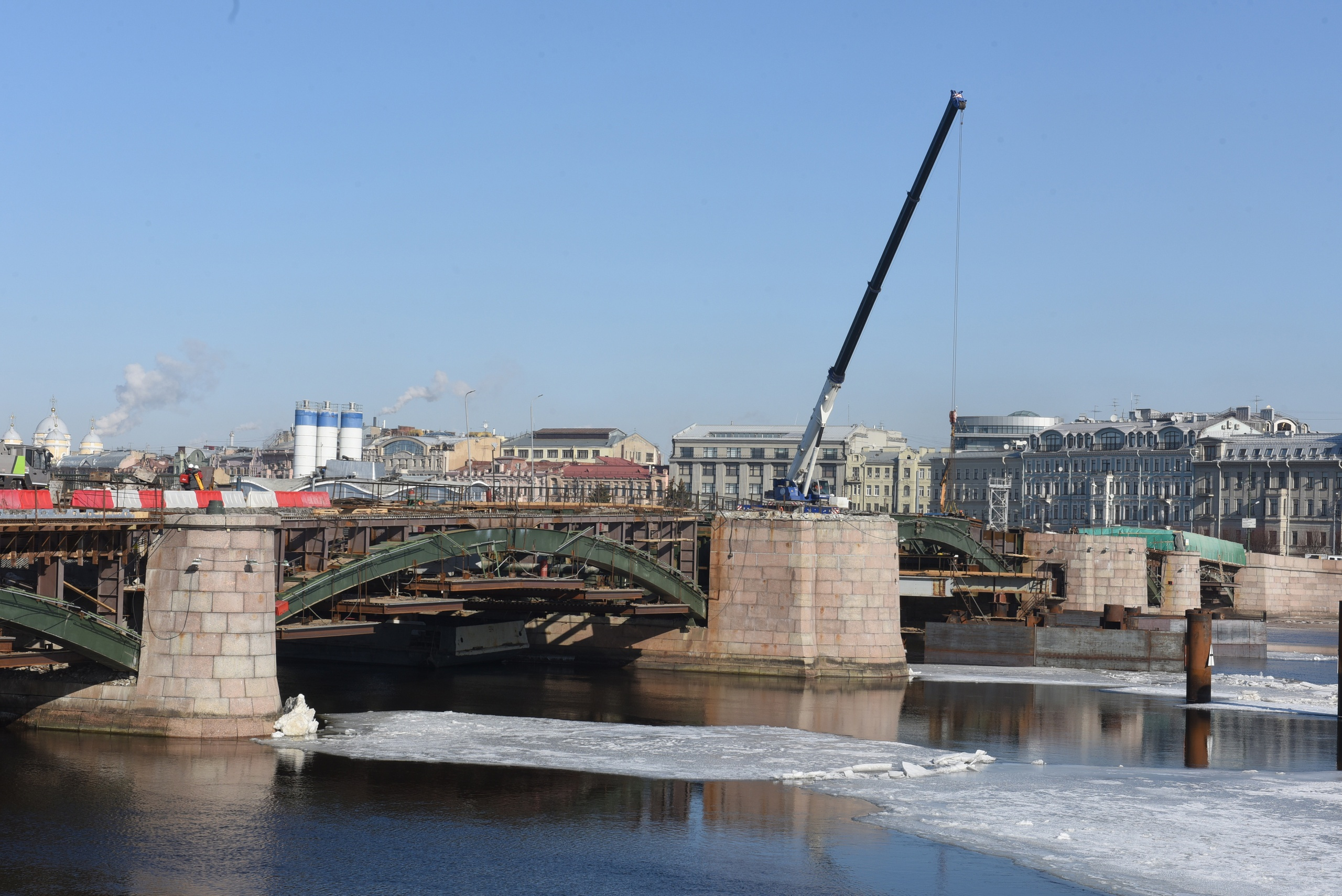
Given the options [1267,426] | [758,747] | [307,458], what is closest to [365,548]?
[758,747]

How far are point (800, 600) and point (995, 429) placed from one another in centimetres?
12733

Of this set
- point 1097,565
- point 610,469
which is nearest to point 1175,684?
point 1097,565

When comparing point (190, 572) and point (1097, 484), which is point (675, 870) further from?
point (1097, 484)

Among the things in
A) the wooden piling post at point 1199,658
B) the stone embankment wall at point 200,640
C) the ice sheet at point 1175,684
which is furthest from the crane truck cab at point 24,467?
the wooden piling post at point 1199,658

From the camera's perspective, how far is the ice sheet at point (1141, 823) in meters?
25.5

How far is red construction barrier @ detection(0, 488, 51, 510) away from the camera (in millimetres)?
34438

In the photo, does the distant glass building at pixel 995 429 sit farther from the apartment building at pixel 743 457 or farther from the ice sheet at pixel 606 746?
the ice sheet at pixel 606 746

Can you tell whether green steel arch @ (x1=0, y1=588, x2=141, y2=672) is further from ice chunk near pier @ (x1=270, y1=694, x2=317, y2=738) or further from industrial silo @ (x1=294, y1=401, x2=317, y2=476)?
industrial silo @ (x1=294, y1=401, x2=317, y2=476)

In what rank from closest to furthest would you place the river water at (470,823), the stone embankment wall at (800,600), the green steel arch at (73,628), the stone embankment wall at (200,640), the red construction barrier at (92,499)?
the river water at (470,823)
the green steel arch at (73,628)
the stone embankment wall at (200,640)
the red construction barrier at (92,499)
the stone embankment wall at (800,600)

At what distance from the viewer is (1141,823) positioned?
96.4 feet

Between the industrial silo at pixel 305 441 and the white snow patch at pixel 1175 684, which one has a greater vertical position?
the industrial silo at pixel 305 441

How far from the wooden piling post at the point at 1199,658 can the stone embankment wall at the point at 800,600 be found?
10.4 metres

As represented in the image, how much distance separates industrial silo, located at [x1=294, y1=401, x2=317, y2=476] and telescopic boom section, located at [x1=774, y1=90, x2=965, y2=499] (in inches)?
1210

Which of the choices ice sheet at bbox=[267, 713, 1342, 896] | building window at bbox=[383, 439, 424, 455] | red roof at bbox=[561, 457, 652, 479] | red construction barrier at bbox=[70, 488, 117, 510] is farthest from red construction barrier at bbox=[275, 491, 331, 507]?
building window at bbox=[383, 439, 424, 455]
